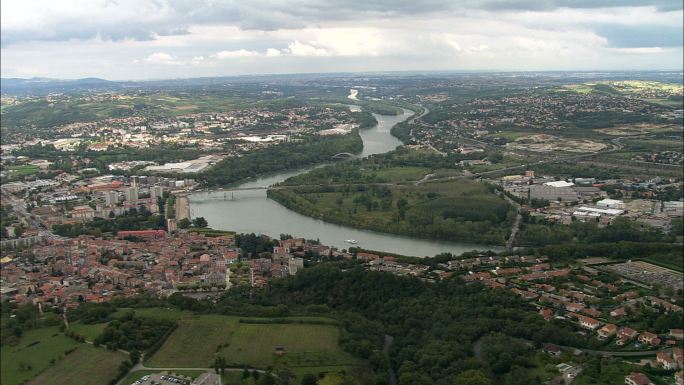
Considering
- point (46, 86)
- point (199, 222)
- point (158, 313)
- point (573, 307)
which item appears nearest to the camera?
point (573, 307)

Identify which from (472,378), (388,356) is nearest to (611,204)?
(388,356)

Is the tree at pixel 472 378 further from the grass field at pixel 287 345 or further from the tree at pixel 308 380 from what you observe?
the tree at pixel 308 380

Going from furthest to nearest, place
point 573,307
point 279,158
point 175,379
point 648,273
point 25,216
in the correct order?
point 279,158 → point 25,216 → point 648,273 → point 573,307 → point 175,379

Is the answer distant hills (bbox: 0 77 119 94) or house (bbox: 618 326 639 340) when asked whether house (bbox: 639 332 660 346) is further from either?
distant hills (bbox: 0 77 119 94)

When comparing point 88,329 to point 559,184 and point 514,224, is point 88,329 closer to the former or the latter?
point 514,224

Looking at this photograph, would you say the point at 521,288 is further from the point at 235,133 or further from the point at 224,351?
the point at 235,133

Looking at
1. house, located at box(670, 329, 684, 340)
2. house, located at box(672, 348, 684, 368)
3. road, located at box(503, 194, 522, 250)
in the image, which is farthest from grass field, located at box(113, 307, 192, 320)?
road, located at box(503, 194, 522, 250)

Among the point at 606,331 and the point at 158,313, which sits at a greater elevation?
the point at 606,331

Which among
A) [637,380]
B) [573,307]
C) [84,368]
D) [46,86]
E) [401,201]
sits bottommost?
[84,368]

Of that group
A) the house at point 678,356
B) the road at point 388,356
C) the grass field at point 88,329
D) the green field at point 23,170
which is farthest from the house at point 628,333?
the green field at point 23,170
